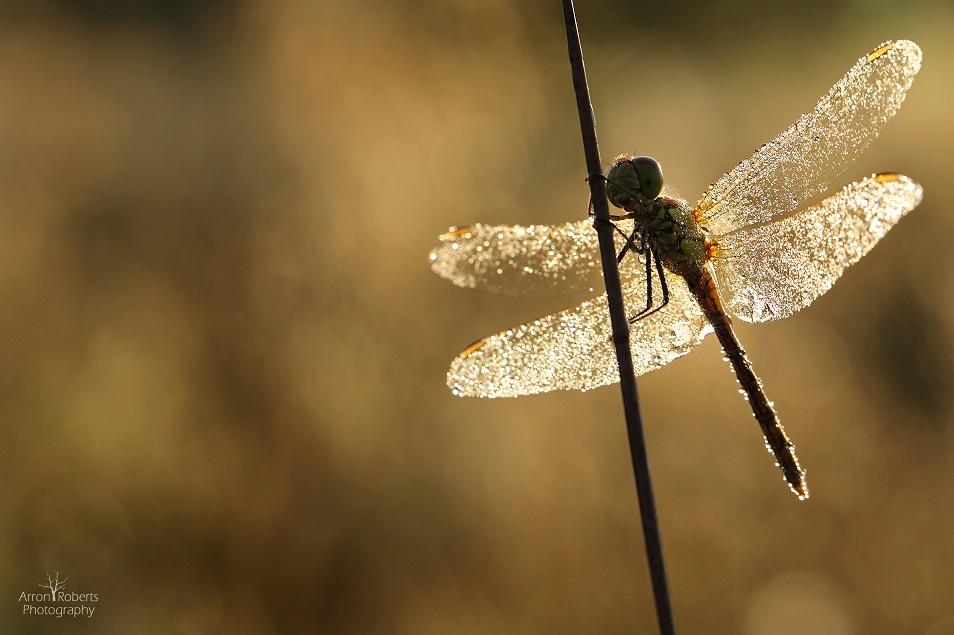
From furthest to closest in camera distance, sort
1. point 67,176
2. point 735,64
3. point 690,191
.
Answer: point 735,64
point 690,191
point 67,176

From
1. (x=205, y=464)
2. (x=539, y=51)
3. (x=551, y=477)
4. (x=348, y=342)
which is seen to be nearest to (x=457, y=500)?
(x=551, y=477)

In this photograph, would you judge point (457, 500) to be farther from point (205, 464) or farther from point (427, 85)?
point (427, 85)

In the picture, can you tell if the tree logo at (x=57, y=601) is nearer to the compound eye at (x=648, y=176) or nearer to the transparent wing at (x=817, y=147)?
the compound eye at (x=648, y=176)

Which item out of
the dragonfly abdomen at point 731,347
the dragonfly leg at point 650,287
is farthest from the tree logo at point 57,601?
the dragonfly abdomen at point 731,347

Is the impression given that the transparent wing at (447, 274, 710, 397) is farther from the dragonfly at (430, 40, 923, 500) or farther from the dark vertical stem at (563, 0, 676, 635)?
the dark vertical stem at (563, 0, 676, 635)

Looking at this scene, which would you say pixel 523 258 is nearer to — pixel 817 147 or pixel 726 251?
pixel 726 251

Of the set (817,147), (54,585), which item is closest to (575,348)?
(817,147)

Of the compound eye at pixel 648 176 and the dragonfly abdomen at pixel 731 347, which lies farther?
the dragonfly abdomen at pixel 731 347
